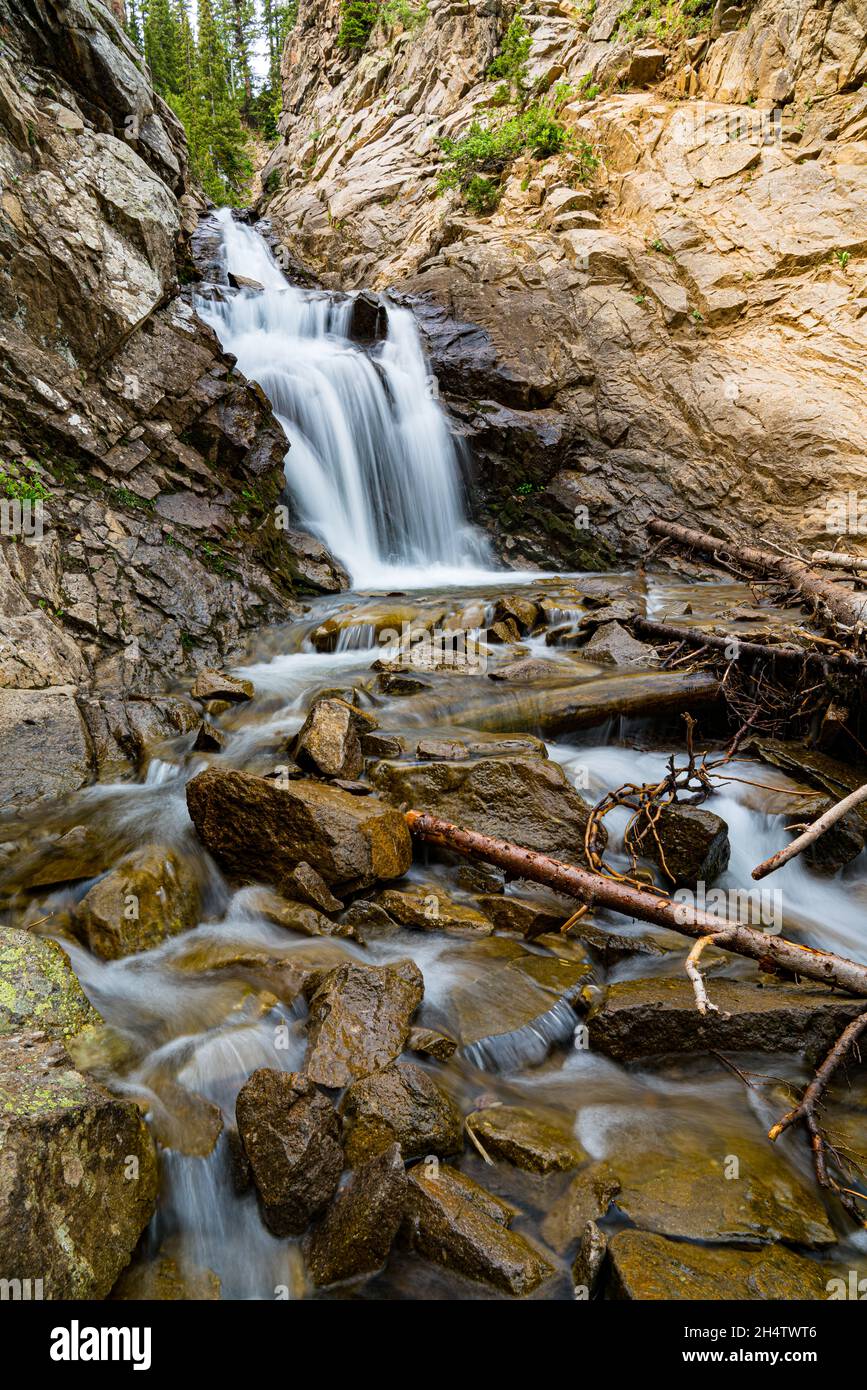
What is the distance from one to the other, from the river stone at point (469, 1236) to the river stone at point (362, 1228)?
8cm

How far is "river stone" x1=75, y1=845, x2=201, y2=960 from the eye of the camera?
11.6ft

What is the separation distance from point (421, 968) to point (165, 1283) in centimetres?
172

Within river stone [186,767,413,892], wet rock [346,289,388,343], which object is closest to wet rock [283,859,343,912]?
river stone [186,767,413,892]

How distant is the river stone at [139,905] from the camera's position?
353cm

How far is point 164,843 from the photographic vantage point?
427 centimetres

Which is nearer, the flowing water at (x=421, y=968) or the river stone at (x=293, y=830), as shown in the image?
the flowing water at (x=421, y=968)

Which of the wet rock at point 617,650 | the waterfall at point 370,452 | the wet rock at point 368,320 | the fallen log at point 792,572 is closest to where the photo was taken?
the fallen log at point 792,572

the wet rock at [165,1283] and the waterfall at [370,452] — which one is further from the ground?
the waterfall at [370,452]

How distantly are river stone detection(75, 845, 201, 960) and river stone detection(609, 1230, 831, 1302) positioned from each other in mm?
2683

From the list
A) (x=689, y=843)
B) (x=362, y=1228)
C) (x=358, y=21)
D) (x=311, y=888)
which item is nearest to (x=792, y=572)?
(x=689, y=843)

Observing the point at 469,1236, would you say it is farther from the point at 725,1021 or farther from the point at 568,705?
the point at 568,705

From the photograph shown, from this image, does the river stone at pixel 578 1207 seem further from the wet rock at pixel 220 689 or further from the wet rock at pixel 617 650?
the wet rock at pixel 617 650

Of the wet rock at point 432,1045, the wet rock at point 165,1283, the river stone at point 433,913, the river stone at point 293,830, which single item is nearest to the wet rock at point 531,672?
the river stone at point 293,830
